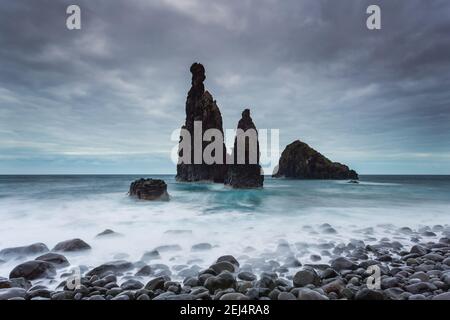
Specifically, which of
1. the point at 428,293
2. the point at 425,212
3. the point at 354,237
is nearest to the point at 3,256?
the point at 428,293

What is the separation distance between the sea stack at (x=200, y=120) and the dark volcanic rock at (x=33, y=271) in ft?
151

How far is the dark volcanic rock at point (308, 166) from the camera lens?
265 feet

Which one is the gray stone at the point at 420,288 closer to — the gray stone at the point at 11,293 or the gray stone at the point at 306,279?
the gray stone at the point at 306,279

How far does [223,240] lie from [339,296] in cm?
460

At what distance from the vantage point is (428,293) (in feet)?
14.9

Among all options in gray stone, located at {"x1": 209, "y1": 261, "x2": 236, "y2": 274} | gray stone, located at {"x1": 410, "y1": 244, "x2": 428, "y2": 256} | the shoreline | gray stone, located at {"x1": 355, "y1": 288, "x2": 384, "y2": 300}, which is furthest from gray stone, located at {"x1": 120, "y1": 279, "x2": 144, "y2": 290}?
gray stone, located at {"x1": 410, "y1": 244, "x2": 428, "y2": 256}

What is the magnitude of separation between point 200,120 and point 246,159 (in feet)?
71.4

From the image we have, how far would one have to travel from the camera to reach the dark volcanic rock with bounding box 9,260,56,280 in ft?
18.0

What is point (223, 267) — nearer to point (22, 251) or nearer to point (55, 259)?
point (55, 259)

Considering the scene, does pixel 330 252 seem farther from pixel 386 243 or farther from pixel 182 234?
pixel 182 234

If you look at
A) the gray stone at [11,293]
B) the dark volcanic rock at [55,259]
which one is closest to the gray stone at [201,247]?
the dark volcanic rock at [55,259]

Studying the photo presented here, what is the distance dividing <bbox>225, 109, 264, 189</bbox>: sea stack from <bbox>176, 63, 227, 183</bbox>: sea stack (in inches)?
581

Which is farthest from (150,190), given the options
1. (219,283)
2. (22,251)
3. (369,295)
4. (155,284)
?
(369,295)

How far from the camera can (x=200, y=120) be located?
5556 cm
